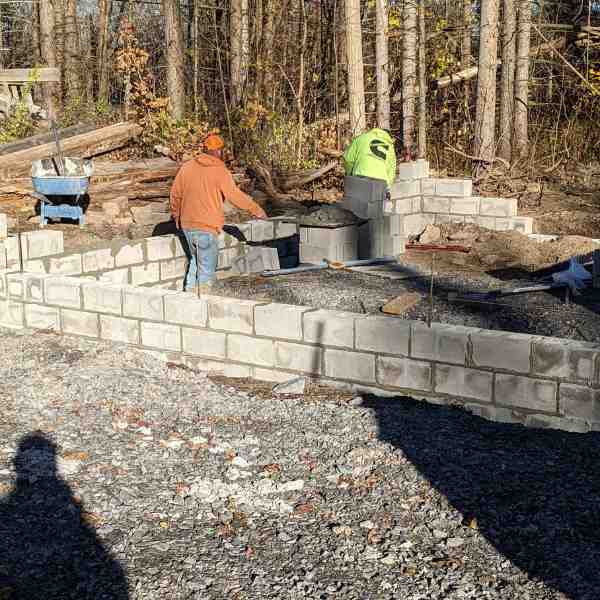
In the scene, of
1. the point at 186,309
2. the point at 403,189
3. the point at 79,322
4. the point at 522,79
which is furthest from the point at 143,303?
the point at 522,79

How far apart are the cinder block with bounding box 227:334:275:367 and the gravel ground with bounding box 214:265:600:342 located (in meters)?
1.66

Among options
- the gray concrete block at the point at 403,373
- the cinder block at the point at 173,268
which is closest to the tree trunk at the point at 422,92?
the cinder block at the point at 173,268

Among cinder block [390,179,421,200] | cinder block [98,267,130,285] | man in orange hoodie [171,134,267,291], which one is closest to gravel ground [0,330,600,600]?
cinder block [98,267,130,285]

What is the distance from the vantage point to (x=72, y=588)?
12.9 ft

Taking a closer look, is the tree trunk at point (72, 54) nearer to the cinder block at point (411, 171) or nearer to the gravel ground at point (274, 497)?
the cinder block at point (411, 171)

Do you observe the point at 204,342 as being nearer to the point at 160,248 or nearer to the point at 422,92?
the point at 160,248

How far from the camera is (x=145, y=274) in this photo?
32.5ft

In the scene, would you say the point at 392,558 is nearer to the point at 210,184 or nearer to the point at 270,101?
the point at 210,184

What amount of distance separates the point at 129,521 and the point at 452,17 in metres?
18.5

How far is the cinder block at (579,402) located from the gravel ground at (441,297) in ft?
5.88

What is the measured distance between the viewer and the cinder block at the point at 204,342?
7.47 metres

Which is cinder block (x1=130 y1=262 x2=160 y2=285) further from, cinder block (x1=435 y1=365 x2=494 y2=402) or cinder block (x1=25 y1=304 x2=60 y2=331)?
cinder block (x1=435 y1=365 x2=494 y2=402)

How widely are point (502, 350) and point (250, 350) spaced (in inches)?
83.5

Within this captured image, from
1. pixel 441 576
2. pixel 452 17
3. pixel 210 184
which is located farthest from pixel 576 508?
pixel 452 17
